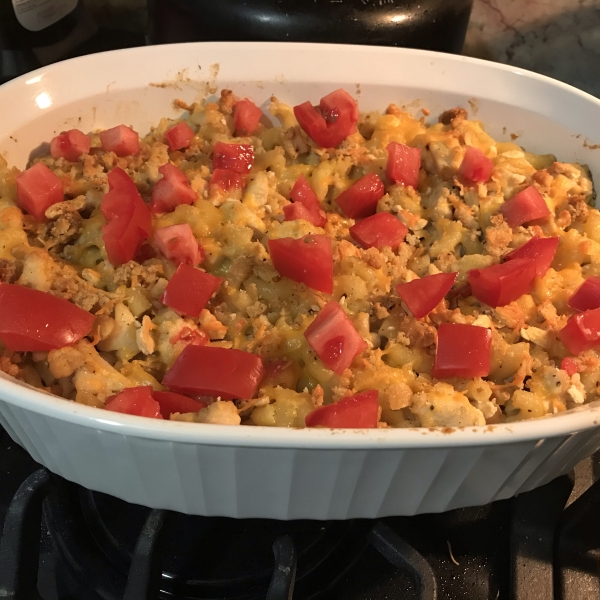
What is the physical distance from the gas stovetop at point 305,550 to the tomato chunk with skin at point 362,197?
655 millimetres

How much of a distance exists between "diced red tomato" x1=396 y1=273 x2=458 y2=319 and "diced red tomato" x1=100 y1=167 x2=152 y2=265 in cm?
52

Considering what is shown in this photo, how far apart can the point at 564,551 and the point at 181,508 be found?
0.69 m

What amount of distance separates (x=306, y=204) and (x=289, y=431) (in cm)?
63

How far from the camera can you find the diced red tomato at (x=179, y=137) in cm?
144

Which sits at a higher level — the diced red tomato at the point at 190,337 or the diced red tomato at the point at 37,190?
the diced red tomato at the point at 37,190

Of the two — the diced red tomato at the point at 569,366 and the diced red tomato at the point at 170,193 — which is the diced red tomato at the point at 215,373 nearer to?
the diced red tomato at the point at 170,193

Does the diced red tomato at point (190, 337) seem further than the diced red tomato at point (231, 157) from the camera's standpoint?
No

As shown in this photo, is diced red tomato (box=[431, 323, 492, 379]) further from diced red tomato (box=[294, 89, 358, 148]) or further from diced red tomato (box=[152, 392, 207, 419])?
diced red tomato (box=[294, 89, 358, 148])

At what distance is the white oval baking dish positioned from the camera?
87cm

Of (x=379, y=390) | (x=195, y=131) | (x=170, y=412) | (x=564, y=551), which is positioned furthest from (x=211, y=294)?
(x=564, y=551)

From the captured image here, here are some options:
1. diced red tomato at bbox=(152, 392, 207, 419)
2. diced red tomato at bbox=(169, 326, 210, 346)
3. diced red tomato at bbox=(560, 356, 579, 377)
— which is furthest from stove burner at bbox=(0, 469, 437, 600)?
diced red tomato at bbox=(560, 356, 579, 377)

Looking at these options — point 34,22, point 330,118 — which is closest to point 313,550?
point 330,118

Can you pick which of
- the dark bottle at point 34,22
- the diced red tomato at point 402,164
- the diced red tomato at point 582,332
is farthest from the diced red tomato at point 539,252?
the dark bottle at point 34,22

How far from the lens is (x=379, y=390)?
103 centimetres
